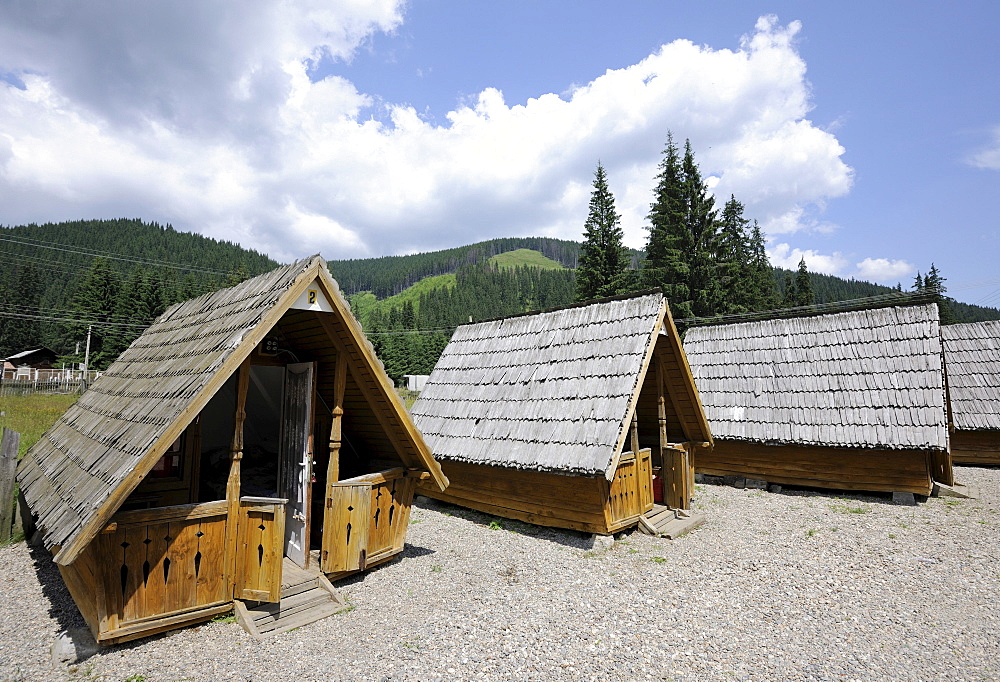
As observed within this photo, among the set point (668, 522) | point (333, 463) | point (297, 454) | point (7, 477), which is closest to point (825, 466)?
point (668, 522)

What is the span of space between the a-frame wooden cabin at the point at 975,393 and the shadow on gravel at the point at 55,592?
67.0ft

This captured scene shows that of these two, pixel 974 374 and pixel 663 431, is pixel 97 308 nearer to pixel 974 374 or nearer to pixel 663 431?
pixel 663 431

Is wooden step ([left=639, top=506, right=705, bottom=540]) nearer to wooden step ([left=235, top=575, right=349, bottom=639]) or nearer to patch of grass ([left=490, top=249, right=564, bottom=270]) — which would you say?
wooden step ([left=235, top=575, right=349, bottom=639])

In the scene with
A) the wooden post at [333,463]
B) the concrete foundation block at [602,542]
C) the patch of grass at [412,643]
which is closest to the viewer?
the patch of grass at [412,643]

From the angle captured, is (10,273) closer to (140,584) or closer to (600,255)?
(600,255)

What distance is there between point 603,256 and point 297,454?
32272mm

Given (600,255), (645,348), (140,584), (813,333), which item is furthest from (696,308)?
(140,584)

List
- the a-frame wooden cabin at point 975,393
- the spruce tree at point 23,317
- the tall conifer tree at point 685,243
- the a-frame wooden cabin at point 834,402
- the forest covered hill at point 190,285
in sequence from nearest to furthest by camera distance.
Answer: the a-frame wooden cabin at point 834,402, the a-frame wooden cabin at point 975,393, the tall conifer tree at point 685,243, the forest covered hill at point 190,285, the spruce tree at point 23,317

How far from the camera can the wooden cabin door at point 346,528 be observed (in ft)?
20.7

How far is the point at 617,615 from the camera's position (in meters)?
5.95

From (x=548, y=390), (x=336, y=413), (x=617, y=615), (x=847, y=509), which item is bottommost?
(x=617, y=615)

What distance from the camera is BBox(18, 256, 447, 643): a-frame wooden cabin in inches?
189

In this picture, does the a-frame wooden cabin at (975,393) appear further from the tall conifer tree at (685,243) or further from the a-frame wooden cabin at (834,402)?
the tall conifer tree at (685,243)

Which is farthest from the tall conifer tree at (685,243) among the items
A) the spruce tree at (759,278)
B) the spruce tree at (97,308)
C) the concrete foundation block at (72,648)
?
the spruce tree at (97,308)
